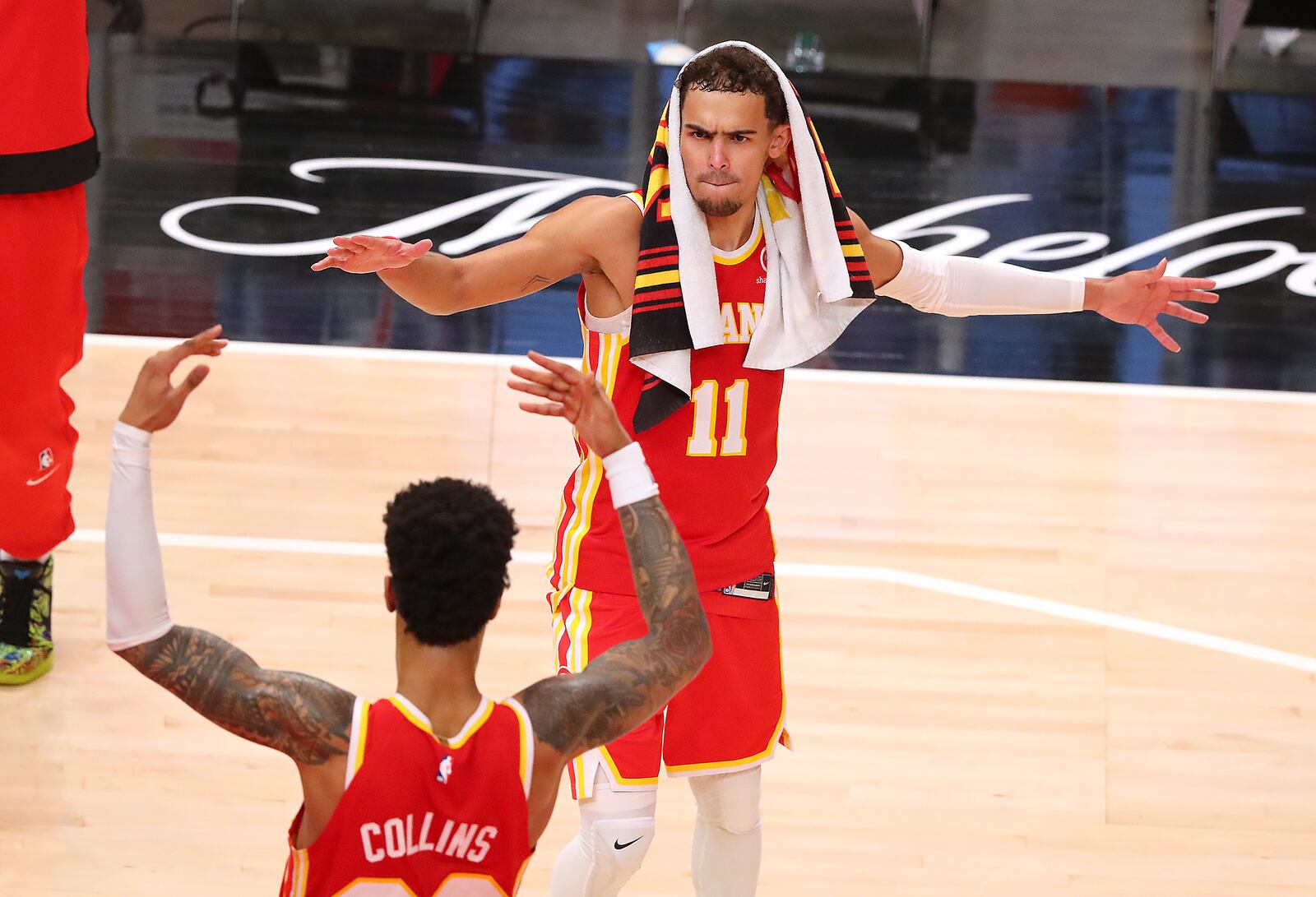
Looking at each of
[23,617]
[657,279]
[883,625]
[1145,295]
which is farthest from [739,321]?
[23,617]

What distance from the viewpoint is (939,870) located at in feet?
14.3

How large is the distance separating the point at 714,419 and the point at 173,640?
5.13 feet

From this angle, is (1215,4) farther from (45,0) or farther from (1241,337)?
(45,0)

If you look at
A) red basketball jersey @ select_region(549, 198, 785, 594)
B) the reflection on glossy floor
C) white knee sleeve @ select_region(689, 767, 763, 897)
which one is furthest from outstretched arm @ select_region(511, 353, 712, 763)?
the reflection on glossy floor

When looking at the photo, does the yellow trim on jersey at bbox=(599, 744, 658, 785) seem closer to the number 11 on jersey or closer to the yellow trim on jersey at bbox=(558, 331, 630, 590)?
the yellow trim on jersey at bbox=(558, 331, 630, 590)

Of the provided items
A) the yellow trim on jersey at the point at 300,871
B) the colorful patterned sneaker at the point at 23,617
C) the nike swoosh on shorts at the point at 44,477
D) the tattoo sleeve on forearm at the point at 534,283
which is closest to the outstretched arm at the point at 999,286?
the tattoo sleeve on forearm at the point at 534,283

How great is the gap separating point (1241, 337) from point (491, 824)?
5435mm

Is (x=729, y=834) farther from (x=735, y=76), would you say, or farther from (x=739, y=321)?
(x=735, y=76)

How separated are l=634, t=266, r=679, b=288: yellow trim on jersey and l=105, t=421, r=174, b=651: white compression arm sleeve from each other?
145 centimetres

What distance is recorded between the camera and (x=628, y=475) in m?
2.55

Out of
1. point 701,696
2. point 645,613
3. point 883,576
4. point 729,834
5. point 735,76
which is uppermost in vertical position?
point 735,76

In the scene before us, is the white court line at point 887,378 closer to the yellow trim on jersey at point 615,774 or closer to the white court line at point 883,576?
the white court line at point 883,576

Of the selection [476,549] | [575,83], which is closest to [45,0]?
[476,549]

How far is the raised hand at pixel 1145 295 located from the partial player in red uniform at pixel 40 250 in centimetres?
269
